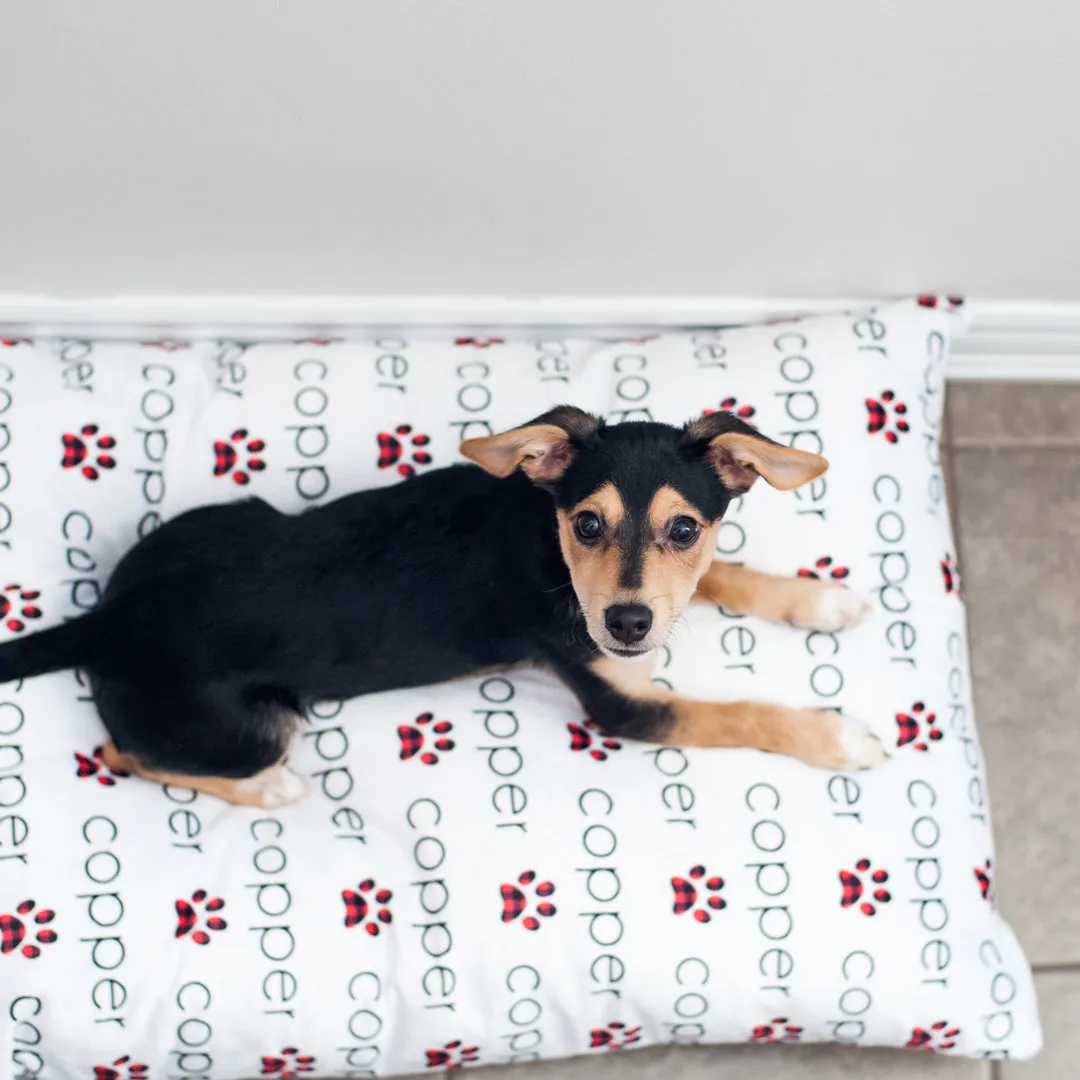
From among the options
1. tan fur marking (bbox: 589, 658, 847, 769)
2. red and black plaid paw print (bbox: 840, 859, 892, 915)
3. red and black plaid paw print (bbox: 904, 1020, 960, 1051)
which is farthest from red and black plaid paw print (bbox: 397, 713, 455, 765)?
red and black plaid paw print (bbox: 904, 1020, 960, 1051)

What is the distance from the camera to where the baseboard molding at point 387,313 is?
2896 millimetres

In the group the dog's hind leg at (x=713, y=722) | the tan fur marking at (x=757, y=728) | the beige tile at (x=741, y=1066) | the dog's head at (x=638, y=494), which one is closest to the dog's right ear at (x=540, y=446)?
the dog's head at (x=638, y=494)

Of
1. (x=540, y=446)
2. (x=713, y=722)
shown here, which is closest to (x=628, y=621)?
(x=540, y=446)

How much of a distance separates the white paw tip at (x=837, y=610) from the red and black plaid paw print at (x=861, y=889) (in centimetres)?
50

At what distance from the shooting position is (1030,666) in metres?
3.07

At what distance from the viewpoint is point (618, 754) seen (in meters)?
2.56

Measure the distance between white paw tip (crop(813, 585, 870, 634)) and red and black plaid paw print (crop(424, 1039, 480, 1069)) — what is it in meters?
1.16

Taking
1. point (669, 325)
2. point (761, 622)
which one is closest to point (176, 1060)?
point (761, 622)

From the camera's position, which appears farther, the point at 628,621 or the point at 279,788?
the point at 279,788

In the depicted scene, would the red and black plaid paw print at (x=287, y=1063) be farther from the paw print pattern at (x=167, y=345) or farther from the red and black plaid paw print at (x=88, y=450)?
the paw print pattern at (x=167, y=345)

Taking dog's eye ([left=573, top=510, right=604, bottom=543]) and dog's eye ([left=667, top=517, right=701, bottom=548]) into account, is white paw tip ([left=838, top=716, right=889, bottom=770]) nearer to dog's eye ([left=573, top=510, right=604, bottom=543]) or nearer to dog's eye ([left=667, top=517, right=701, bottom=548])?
dog's eye ([left=667, top=517, right=701, bottom=548])

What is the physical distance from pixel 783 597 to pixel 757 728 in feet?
0.97

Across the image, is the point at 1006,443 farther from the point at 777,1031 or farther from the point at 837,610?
the point at 777,1031

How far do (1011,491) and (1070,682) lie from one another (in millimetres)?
515
